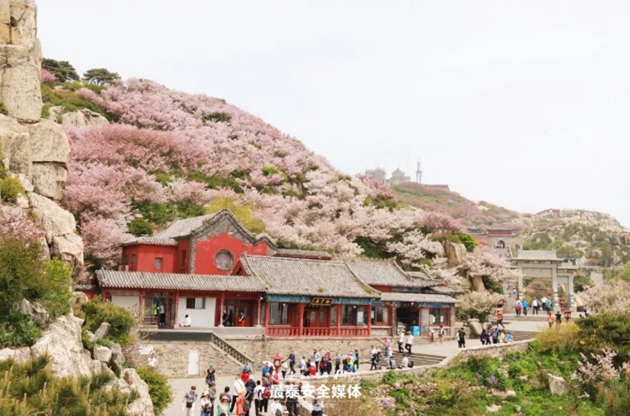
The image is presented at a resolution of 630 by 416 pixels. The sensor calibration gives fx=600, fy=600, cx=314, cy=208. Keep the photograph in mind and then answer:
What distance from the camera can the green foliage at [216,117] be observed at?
3037 inches

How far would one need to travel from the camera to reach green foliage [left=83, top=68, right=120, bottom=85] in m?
78.2

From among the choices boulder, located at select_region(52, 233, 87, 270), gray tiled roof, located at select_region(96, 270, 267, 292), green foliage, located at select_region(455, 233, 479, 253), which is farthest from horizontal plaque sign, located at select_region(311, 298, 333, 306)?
green foliage, located at select_region(455, 233, 479, 253)

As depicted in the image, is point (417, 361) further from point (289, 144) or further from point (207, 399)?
point (289, 144)

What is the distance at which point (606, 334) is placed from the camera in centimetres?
3120

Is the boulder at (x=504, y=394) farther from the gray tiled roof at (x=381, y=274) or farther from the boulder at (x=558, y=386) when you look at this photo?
the gray tiled roof at (x=381, y=274)

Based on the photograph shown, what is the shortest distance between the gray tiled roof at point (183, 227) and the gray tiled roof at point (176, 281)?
4919 mm

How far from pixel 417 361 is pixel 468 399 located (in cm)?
549

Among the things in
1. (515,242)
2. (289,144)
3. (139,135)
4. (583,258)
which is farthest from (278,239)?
(583,258)

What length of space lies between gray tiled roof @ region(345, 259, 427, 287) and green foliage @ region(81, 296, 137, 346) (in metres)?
18.4

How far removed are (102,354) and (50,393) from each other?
11.6m

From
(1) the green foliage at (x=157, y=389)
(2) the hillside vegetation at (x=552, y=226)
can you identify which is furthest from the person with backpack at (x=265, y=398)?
(2) the hillside vegetation at (x=552, y=226)

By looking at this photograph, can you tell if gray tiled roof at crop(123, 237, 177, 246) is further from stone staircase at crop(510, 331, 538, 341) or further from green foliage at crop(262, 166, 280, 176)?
green foliage at crop(262, 166, 280, 176)

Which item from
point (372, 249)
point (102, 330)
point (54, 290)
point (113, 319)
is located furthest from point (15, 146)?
point (372, 249)

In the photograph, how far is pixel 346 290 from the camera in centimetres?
3669
